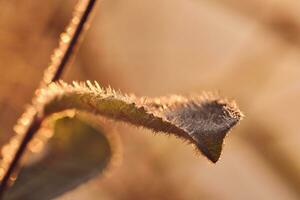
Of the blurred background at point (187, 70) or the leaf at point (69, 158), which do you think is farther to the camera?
the blurred background at point (187, 70)

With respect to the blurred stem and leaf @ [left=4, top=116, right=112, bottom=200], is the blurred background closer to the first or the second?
leaf @ [left=4, top=116, right=112, bottom=200]

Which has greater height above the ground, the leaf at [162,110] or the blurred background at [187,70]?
the leaf at [162,110]

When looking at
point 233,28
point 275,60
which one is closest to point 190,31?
point 233,28

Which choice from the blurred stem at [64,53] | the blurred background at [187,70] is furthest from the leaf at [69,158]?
the blurred background at [187,70]

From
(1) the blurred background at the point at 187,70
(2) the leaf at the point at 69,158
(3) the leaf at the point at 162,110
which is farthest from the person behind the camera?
(1) the blurred background at the point at 187,70

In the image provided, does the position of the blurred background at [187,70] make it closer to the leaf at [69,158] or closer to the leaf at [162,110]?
the leaf at [69,158]

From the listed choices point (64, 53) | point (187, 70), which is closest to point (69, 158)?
point (64, 53)
